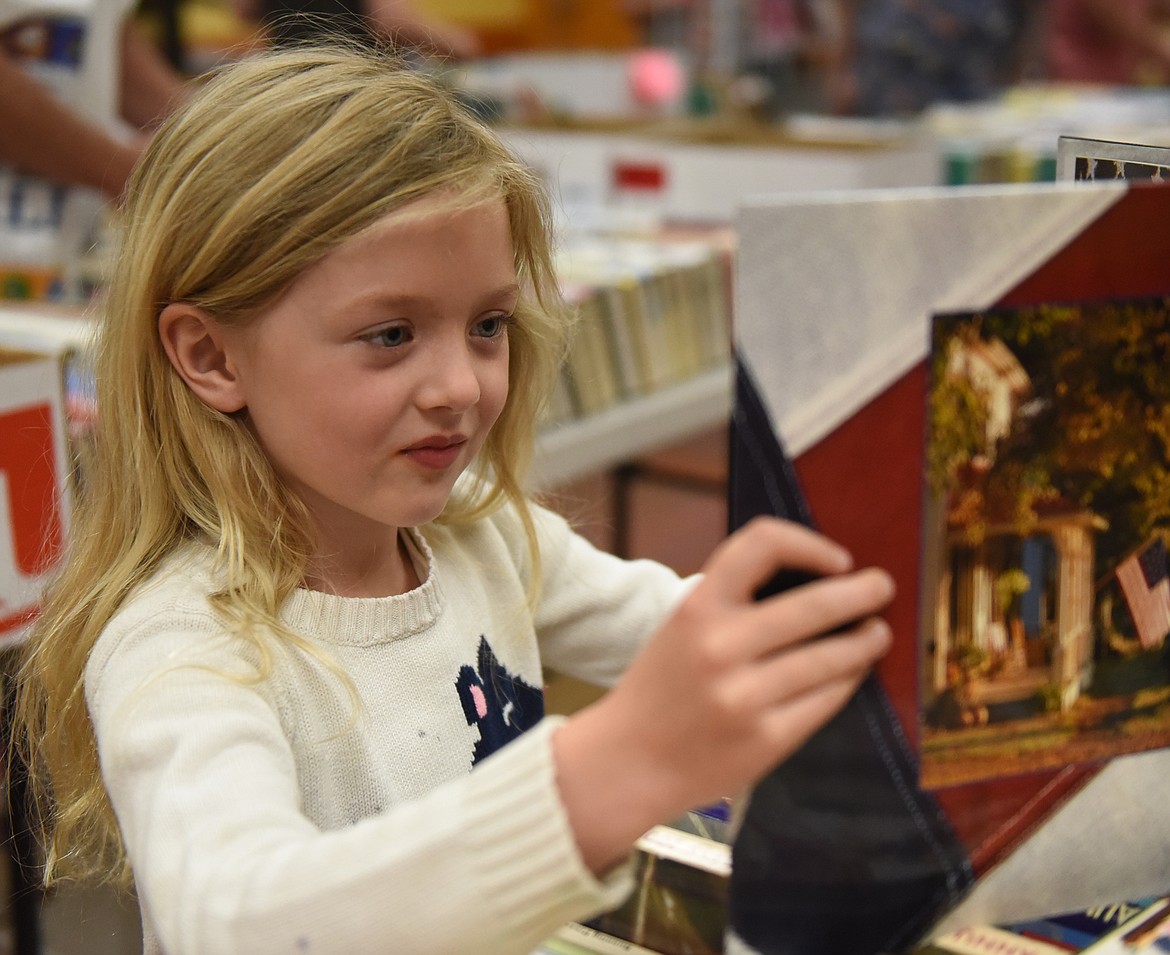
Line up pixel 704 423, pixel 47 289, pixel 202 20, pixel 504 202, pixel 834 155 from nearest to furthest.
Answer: pixel 504 202, pixel 47 289, pixel 704 423, pixel 834 155, pixel 202 20

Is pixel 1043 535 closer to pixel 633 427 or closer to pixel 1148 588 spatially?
pixel 1148 588

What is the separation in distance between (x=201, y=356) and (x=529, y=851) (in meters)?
0.45

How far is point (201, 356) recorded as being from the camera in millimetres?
925

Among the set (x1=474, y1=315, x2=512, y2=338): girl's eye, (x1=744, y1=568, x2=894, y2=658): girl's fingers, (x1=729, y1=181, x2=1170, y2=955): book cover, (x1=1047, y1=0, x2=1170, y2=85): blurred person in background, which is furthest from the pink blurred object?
(x1=744, y1=568, x2=894, y2=658): girl's fingers

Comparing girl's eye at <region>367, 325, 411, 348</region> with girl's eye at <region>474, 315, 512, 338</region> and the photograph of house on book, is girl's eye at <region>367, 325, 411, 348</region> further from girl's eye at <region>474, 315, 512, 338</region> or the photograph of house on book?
the photograph of house on book

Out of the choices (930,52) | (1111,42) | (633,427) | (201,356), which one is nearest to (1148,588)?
(201,356)

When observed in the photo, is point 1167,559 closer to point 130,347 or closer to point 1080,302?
point 1080,302

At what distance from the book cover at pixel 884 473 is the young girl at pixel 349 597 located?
1.3 inches

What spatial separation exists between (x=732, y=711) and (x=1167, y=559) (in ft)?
0.99

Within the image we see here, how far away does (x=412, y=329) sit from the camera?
841mm

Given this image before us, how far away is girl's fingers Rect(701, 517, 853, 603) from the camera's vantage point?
63cm

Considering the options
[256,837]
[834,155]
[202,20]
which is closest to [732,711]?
[256,837]

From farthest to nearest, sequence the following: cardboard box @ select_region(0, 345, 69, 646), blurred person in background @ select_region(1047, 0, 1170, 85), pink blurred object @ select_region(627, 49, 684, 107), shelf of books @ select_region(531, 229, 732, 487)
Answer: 1. pink blurred object @ select_region(627, 49, 684, 107)
2. blurred person in background @ select_region(1047, 0, 1170, 85)
3. shelf of books @ select_region(531, 229, 732, 487)
4. cardboard box @ select_region(0, 345, 69, 646)

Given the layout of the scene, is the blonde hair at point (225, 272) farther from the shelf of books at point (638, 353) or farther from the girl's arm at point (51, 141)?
the girl's arm at point (51, 141)
